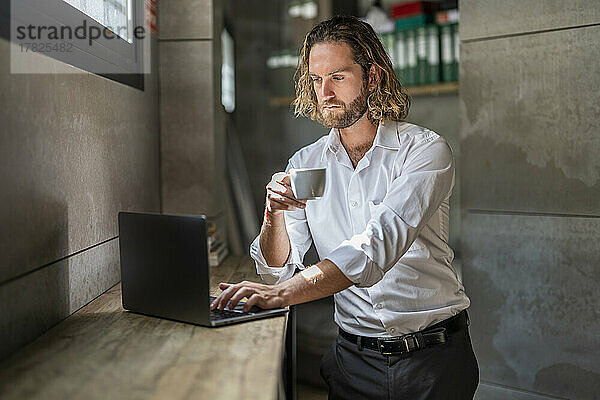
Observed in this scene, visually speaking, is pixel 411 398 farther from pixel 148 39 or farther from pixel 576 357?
pixel 148 39

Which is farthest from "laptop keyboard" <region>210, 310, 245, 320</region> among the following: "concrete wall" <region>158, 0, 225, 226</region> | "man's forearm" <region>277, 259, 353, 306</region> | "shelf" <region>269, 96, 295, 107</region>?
"shelf" <region>269, 96, 295, 107</region>

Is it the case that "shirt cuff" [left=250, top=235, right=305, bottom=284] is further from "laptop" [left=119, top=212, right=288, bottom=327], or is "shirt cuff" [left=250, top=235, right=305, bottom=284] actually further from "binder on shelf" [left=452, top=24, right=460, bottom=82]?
"binder on shelf" [left=452, top=24, right=460, bottom=82]

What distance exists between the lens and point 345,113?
1.69 m

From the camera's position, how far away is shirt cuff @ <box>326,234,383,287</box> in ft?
4.52

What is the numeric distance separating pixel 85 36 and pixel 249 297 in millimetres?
739

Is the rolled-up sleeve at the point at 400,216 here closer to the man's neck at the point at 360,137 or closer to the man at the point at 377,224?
the man at the point at 377,224

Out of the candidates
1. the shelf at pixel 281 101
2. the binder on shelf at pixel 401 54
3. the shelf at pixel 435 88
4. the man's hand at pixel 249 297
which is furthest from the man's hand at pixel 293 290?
the shelf at pixel 281 101

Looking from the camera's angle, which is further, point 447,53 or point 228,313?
point 447,53

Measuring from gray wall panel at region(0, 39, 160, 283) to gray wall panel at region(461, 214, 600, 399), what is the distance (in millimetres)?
1190

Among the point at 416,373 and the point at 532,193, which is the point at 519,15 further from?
the point at 416,373

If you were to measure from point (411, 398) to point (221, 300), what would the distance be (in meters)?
0.58

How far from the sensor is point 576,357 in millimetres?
2090

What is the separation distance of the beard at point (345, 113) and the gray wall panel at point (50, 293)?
2.18 ft

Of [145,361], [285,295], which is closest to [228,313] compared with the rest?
[285,295]
